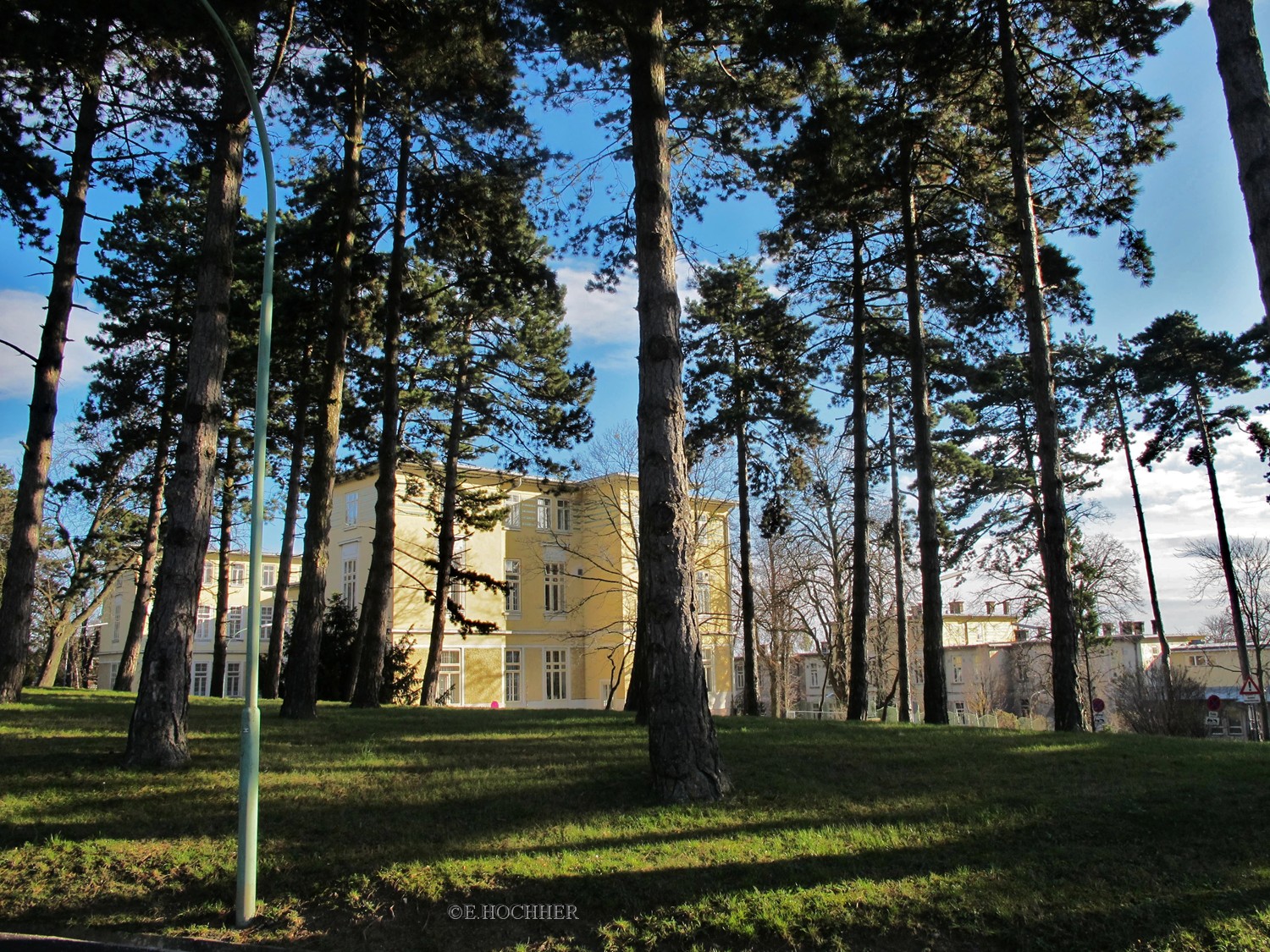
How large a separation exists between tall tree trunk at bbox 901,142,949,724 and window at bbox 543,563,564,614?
29.8m

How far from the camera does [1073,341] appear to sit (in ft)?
100

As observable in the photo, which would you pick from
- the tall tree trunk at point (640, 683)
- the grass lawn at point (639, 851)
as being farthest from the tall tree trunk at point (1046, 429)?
the tall tree trunk at point (640, 683)

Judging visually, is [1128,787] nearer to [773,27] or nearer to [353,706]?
[773,27]

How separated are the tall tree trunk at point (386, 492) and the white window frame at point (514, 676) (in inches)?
1042

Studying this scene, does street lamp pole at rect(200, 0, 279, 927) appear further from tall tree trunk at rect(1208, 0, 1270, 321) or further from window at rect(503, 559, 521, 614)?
window at rect(503, 559, 521, 614)

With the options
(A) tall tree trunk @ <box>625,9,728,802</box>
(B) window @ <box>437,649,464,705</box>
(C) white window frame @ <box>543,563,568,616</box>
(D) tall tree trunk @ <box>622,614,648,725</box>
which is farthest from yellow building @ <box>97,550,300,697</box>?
(A) tall tree trunk @ <box>625,9,728,802</box>

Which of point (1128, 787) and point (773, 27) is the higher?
point (773, 27)

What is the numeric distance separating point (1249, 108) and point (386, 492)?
15.3 m

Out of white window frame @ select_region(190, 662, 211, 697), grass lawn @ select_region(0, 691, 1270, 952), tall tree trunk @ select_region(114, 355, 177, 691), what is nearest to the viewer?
grass lawn @ select_region(0, 691, 1270, 952)

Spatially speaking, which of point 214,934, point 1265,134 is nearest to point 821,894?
point 214,934

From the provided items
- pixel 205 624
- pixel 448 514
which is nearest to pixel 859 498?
pixel 448 514

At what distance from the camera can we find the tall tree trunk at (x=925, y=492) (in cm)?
1619

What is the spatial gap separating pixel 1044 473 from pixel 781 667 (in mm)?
32911

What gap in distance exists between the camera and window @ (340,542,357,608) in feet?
135
